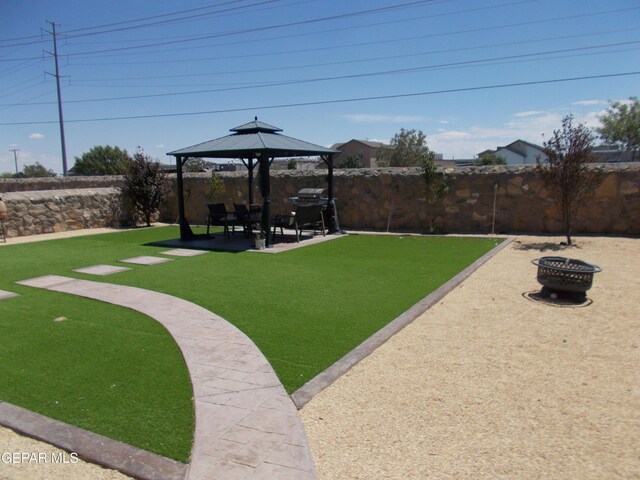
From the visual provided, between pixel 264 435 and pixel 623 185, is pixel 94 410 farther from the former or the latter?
pixel 623 185

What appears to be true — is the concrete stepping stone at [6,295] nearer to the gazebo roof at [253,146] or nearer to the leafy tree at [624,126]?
the gazebo roof at [253,146]

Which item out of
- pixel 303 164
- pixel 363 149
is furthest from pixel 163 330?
pixel 363 149

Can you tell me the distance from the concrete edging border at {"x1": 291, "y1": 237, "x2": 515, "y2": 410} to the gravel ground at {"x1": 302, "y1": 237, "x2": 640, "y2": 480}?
0.07 meters

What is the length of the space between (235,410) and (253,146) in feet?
24.4

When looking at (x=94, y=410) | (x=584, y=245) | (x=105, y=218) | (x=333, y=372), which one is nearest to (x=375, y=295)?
(x=333, y=372)

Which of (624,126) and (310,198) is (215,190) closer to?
(310,198)

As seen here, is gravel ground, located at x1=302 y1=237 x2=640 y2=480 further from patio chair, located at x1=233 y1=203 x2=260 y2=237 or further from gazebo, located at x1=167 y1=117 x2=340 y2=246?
patio chair, located at x1=233 y1=203 x2=260 y2=237

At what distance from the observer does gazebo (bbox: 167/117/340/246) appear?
991 centimetres

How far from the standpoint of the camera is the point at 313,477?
2422 millimetres

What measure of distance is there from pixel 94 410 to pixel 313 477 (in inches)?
64.5

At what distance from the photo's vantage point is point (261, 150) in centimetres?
955

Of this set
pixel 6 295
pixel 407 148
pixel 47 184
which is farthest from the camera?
pixel 407 148

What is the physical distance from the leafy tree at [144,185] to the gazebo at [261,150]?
3586 mm

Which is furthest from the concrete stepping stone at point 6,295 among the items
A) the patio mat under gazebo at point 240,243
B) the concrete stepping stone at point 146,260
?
the patio mat under gazebo at point 240,243
